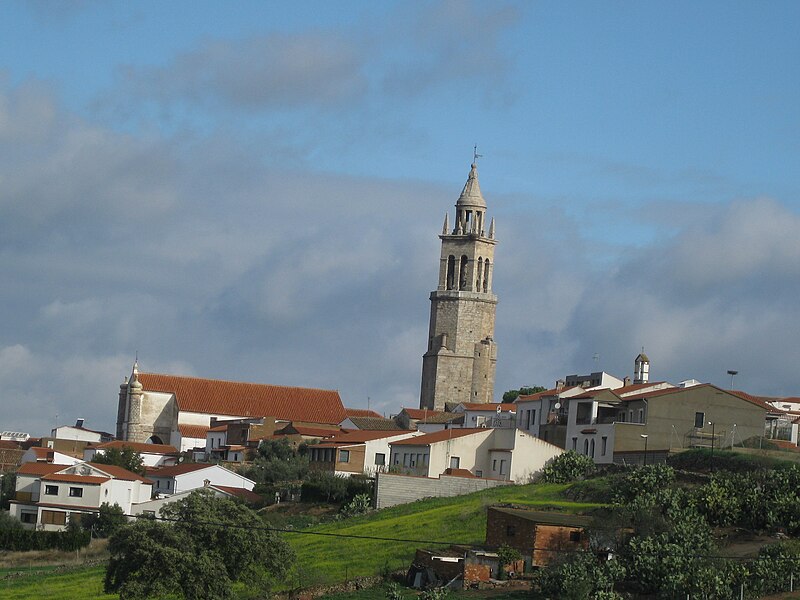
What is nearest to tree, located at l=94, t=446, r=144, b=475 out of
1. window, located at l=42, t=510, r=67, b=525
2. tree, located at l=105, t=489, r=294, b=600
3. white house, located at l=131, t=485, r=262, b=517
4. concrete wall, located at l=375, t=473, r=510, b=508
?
white house, located at l=131, t=485, r=262, b=517

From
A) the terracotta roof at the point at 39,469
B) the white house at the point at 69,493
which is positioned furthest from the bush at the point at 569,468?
the terracotta roof at the point at 39,469

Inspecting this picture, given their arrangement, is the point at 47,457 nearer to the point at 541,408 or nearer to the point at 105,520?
the point at 105,520

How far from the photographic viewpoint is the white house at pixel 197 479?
3593 inches

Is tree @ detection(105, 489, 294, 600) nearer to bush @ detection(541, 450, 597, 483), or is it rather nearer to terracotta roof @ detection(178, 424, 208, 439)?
bush @ detection(541, 450, 597, 483)

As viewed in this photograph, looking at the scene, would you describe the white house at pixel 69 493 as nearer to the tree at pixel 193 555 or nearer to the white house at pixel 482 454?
the white house at pixel 482 454

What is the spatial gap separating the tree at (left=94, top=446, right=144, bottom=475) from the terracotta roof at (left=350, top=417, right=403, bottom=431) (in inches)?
627

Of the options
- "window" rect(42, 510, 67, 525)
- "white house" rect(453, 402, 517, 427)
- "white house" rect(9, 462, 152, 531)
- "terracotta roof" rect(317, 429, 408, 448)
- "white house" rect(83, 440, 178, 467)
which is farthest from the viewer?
"white house" rect(83, 440, 178, 467)

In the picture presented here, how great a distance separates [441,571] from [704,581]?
9937 mm

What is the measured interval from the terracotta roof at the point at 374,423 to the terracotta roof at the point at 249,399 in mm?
11159

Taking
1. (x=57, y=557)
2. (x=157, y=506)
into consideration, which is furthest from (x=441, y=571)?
(x=157, y=506)

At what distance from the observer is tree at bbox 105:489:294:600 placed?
50.7m

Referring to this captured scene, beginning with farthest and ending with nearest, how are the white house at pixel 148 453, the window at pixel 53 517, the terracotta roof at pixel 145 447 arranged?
the terracotta roof at pixel 145 447 → the white house at pixel 148 453 → the window at pixel 53 517

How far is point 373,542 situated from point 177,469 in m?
36.5

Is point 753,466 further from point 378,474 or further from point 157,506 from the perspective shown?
point 157,506
